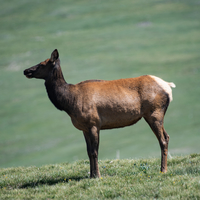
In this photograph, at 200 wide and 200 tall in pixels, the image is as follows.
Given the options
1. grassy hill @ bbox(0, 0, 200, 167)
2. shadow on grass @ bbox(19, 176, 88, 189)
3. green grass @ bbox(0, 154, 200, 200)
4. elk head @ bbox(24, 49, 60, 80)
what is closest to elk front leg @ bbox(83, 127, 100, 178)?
green grass @ bbox(0, 154, 200, 200)

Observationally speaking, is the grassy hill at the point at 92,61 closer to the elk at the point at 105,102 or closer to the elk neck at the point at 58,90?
the elk at the point at 105,102

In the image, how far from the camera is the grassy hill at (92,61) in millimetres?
46312

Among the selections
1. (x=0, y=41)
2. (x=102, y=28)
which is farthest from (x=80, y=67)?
(x=0, y=41)

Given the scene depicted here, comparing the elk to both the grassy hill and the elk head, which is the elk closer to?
the elk head

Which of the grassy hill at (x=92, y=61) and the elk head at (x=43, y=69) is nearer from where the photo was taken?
the elk head at (x=43, y=69)

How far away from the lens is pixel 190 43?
76125mm

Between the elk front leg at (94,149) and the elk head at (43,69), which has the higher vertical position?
the elk head at (43,69)

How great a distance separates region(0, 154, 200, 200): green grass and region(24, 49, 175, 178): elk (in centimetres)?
58

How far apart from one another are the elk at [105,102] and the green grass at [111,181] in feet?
1.89

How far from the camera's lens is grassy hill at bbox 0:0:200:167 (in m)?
46.3

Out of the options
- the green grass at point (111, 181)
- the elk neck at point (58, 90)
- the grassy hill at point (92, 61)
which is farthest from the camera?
the grassy hill at point (92, 61)

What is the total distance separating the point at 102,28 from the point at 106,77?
2436 centimetres

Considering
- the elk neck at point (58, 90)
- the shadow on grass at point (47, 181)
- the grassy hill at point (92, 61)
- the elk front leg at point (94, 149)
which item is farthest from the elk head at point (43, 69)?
the grassy hill at point (92, 61)

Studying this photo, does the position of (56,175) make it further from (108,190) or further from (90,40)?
(90,40)
